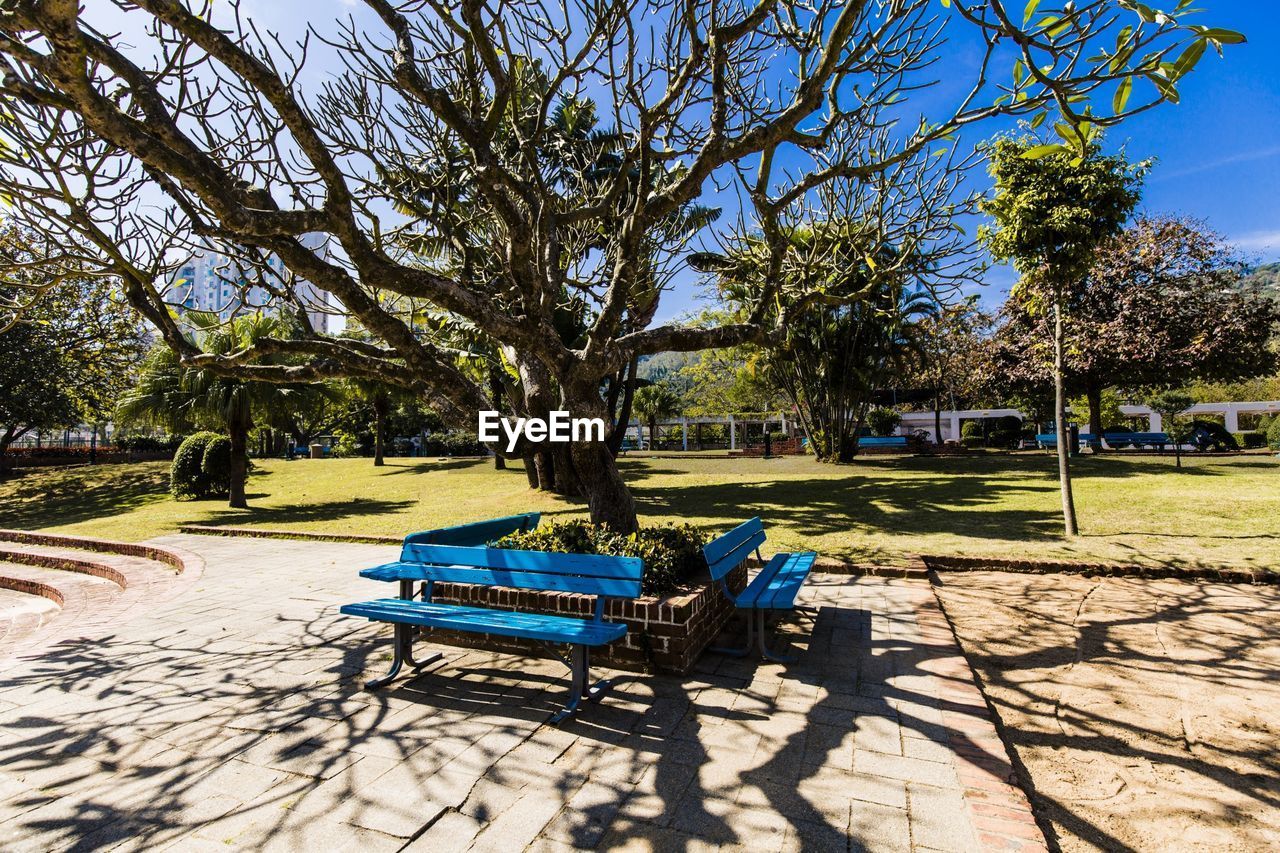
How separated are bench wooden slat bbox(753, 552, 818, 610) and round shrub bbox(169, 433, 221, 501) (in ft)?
57.6

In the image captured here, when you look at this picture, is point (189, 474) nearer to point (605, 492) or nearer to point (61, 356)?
point (61, 356)

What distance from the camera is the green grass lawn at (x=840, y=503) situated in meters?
8.56

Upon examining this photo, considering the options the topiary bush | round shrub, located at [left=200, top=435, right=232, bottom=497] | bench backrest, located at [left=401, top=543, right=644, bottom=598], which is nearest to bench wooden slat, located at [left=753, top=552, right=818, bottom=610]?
the topiary bush

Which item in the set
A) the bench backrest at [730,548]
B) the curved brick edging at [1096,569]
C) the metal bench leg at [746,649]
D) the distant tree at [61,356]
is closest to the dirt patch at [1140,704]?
the curved brick edging at [1096,569]


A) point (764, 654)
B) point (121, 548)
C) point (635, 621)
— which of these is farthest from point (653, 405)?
point (635, 621)

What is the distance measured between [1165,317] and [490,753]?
23.8 meters

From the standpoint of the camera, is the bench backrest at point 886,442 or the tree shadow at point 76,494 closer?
the tree shadow at point 76,494

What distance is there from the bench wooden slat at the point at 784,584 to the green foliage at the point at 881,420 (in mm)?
35837

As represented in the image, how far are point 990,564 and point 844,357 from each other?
51.2 ft

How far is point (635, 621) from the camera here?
4297 mm

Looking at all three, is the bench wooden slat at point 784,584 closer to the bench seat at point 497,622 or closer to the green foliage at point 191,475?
the bench seat at point 497,622

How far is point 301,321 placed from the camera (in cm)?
646

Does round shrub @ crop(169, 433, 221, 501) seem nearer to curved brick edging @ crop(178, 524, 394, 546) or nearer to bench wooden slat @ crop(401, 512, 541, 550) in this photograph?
curved brick edging @ crop(178, 524, 394, 546)

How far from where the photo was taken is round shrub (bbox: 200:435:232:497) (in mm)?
16859
